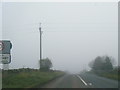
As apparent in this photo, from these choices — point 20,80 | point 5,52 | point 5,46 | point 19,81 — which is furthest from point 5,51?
point 20,80

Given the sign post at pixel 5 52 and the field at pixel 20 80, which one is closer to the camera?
the sign post at pixel 5 52

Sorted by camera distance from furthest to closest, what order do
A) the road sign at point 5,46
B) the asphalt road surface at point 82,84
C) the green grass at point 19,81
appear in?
the asphalt road surface at point 82,84 → the green grass at point 19,81 → the road sign at point 5,46

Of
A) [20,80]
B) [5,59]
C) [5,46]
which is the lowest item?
[20,80]

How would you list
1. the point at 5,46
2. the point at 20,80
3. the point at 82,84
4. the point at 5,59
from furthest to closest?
the point at 82,84, the point at 20,80, the point at 5,59, the point at 5,46

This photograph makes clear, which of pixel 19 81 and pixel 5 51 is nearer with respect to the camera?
pixel 5 51

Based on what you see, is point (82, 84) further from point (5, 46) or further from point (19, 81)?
point (5, 46)

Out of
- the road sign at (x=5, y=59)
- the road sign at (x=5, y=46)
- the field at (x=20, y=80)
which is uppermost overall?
the road sign at (x=5, y=46)

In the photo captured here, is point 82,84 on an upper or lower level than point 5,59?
lower

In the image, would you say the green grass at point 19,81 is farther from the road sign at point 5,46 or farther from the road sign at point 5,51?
the road sign at point 5,46

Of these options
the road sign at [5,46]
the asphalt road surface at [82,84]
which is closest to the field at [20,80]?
the asphalt road surface at [82,84]

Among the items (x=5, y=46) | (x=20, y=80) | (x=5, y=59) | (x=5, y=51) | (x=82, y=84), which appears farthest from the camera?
(x=82, y=84)

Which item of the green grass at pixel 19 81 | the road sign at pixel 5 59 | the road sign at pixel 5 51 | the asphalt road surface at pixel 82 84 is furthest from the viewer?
the asphalt road surface at pixel 82 84

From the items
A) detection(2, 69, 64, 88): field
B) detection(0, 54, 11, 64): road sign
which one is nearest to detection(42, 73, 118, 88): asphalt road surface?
detection(2, 69, 64, 88): field

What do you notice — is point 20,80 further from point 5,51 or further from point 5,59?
point 5,51
